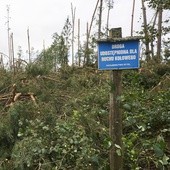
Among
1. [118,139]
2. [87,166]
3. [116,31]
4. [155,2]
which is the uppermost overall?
[155,2]

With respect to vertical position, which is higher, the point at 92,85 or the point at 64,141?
the point at 92,85

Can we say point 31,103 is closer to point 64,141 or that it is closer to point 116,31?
point 64,141

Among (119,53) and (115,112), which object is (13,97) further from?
(119,53)

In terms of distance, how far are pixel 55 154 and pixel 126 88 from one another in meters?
2.64

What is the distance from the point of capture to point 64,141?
4.00 m

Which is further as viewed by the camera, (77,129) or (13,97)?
(13,97)

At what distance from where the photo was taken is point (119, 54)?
3137 mm

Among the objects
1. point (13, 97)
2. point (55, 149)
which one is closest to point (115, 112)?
point (55, 149)

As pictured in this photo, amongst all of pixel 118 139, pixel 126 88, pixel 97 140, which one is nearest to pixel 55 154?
pixel 97 140

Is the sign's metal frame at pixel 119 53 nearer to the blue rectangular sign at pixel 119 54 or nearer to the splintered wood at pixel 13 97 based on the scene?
the blue rectangular sign at pixel 119 54

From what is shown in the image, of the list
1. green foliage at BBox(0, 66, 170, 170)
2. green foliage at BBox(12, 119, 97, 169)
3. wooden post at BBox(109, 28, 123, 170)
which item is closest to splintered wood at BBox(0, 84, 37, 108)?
green foliage at BBox(0, 66, 170, 170)

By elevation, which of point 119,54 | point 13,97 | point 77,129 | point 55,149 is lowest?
point 55,149

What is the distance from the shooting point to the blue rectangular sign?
3.10 m

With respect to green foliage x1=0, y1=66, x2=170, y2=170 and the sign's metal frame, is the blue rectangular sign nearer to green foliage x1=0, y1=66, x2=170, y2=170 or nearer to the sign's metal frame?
the sign's metal frame
